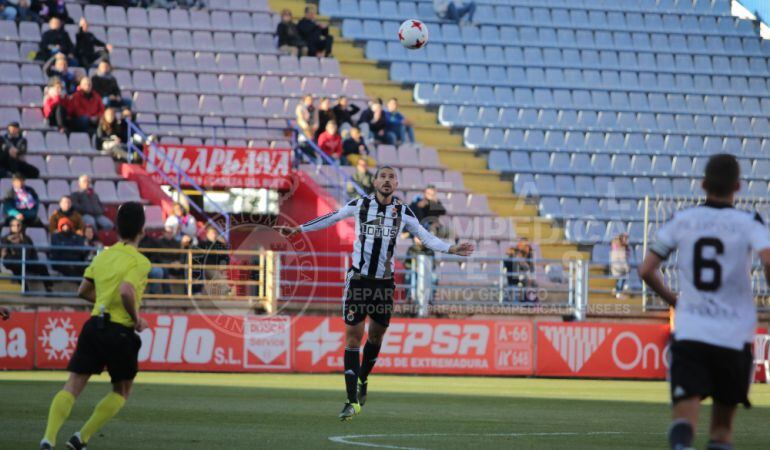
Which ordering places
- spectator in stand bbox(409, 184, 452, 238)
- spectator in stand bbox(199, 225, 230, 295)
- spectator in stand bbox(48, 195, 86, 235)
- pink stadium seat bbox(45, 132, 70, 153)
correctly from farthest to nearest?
1. pink stadium seat bbox(45, 132, 70, 153)
2. spectator in stand bbox(409, 184, 452, 238)
3. spectator in stand bbox(199, 225, 230, 295)
4. spectator in stand bbox(48, 195, 86, 235)

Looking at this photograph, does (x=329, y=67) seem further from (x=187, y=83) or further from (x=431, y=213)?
(x=431, y=213)

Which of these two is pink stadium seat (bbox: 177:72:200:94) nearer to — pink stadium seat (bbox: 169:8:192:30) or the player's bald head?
pink stadium seat (bbox: 169:8:192:30)

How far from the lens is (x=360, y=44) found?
29438 mm

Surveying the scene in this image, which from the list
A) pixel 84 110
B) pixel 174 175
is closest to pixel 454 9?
pixel 174 175

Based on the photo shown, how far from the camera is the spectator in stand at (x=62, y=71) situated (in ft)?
78.1

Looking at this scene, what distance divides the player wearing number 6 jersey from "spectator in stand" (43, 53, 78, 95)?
18951 mm

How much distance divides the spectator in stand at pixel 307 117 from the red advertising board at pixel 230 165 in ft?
4.44

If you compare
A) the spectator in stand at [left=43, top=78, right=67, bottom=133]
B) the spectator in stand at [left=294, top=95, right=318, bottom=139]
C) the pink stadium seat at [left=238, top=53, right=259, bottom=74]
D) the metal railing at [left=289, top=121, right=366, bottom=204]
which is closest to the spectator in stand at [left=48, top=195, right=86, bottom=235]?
the spectator in stand at [left=43, top=78, right=67, bottom=133]

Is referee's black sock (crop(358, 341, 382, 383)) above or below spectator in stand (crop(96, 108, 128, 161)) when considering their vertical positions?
below

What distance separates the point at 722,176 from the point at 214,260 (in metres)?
15.5

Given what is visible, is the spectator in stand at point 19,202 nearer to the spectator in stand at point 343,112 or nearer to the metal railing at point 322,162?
the metal railing at point 322,162

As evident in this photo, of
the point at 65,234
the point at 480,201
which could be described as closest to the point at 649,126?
the point at 480,201

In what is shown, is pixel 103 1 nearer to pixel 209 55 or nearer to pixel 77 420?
pixel 209 55

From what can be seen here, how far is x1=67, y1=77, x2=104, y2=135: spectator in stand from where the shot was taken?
2339 cm
